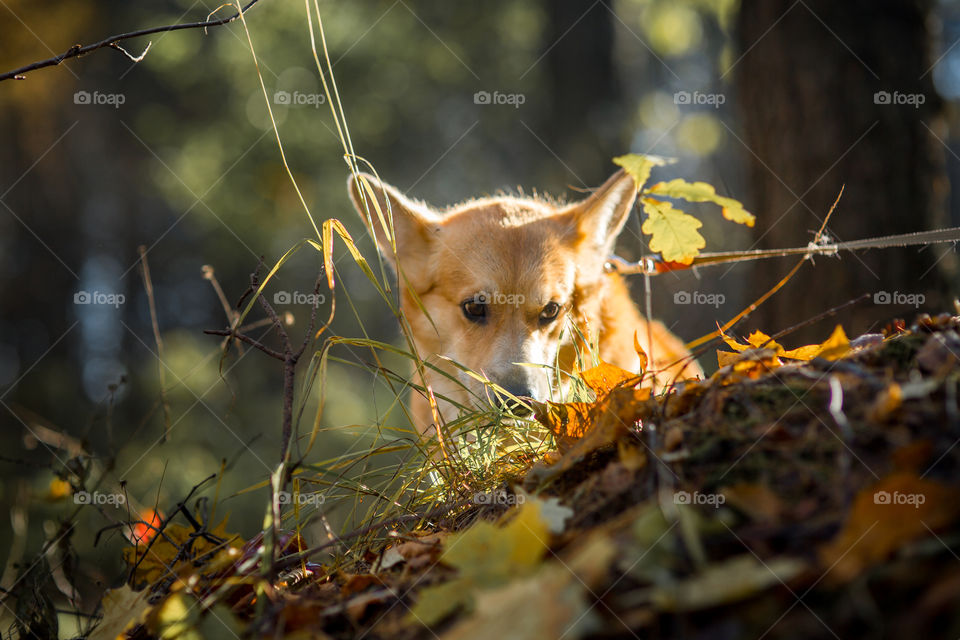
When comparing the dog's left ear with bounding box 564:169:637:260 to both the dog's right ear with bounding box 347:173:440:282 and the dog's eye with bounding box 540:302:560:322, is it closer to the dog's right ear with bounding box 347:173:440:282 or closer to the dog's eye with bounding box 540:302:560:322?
the dog's eye with bounding box 540:302:560:322

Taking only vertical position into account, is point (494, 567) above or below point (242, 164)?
below

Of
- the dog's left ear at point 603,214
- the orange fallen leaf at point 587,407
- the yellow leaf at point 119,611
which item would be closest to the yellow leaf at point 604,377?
the orange fallen leaf at point 587,407

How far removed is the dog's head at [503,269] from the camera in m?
3.64

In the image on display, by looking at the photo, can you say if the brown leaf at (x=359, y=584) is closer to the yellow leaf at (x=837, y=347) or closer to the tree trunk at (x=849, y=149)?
the yellow leaf at (x=837, y=347)

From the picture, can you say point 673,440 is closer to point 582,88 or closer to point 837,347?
point 837,347

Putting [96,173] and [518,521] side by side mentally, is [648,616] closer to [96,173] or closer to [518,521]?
[518,521]

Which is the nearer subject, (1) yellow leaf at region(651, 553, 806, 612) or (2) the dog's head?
(1) yellow leaf at region(651, 553, 806, 612)

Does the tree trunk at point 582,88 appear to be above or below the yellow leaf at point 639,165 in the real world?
above

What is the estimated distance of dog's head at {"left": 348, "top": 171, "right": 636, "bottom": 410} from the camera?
3.64 m

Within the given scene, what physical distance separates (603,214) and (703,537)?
10.5ft

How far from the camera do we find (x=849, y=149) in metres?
3.50

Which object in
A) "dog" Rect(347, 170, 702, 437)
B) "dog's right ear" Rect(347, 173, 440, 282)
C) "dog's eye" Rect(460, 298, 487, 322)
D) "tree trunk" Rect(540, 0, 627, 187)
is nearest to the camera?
"dog" Rect(347, 170, 702, 437)

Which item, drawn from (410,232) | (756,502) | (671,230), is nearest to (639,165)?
(671,230)

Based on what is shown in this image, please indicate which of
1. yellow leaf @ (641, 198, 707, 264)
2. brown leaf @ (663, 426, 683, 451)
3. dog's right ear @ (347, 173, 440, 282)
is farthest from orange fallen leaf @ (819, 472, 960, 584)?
dog's right ear @ (347, 173, 440, 282)
